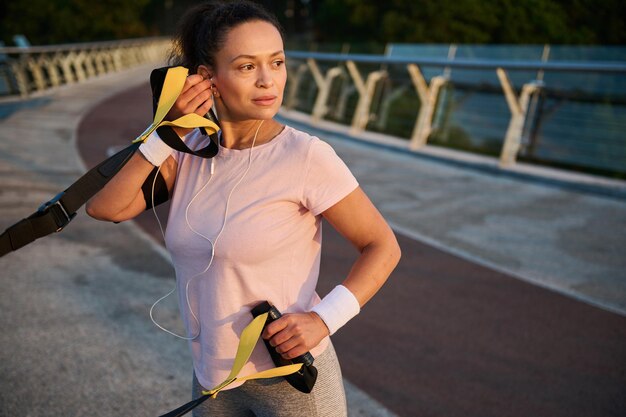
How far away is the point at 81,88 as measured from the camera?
20.9 m

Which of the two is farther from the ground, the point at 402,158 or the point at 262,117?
the point at 262,117

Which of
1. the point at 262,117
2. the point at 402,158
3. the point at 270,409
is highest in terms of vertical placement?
the point at 262,117

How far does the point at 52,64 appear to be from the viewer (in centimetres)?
1928

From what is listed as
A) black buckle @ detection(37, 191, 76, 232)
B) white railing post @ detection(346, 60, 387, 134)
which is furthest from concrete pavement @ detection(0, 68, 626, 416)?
white railing post @ detection(346, 60, 387, 134)

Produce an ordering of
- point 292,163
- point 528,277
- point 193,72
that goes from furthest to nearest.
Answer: point 528,277 → point 193,72 → point 292,163

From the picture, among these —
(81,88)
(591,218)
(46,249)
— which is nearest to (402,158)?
(591,218)

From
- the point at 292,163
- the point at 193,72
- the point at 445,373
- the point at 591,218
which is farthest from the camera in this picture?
the point at 591,218

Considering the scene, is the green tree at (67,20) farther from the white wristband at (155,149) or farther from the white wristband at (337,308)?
the white wristband at (337,308)

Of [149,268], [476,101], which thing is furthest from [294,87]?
[149,268]

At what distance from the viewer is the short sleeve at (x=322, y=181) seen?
5.31 ft

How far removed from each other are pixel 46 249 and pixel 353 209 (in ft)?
14.6

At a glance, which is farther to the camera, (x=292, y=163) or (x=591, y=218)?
(x=591, y=218)

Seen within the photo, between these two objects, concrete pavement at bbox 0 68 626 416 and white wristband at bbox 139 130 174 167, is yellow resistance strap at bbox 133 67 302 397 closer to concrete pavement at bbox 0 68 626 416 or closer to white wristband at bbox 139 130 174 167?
white wristband at bbox 139 130 174 167

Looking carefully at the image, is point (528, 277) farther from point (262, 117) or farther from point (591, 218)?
point (262, 117)
